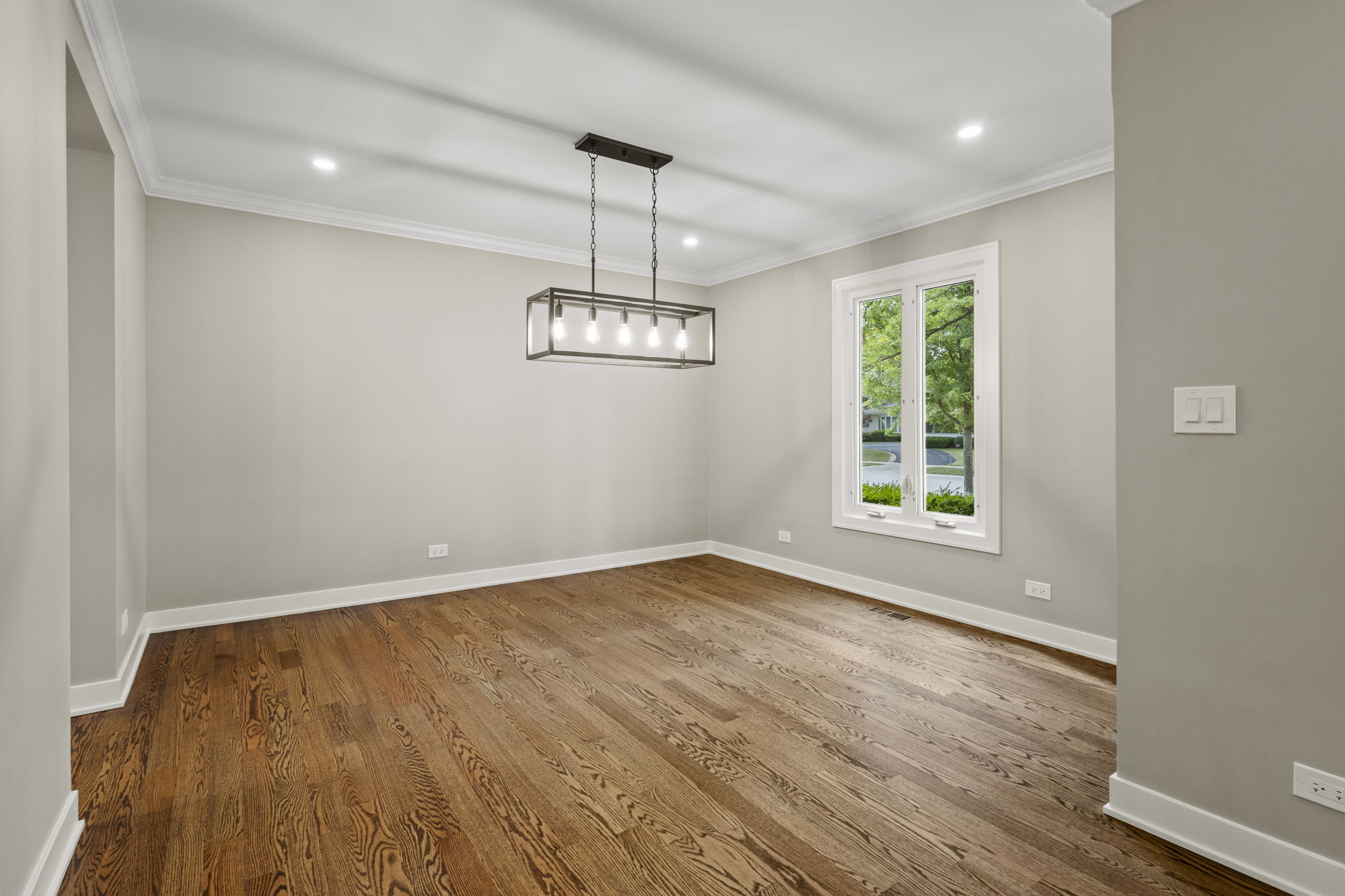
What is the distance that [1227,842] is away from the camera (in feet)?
6.04

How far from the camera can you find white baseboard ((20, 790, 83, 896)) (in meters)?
1.64

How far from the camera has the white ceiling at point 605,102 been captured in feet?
7.68

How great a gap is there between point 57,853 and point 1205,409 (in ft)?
11.7

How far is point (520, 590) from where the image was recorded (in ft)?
16.1

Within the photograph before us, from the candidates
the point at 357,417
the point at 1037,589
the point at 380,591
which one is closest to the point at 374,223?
the point at 357,417

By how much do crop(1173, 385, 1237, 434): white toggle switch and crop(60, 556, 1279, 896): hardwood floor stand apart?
1272mm

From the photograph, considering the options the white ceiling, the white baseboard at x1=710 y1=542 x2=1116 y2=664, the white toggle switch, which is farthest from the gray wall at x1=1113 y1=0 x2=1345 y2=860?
the white baseboard at x1=710 y1=542 x2=1116 y2=664

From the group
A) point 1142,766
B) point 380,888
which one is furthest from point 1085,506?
point 380,888

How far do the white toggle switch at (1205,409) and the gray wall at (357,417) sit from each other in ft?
14.2

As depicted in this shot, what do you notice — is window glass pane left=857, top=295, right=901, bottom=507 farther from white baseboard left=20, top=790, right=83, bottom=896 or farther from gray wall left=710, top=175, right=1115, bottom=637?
white baseboard left=20, top=790, right=83, bottom=896

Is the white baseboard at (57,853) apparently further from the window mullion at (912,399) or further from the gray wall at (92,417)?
the window mullion at (912,399)

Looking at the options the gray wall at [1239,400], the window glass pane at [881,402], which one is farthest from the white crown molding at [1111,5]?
the window glass pane at [881,402]

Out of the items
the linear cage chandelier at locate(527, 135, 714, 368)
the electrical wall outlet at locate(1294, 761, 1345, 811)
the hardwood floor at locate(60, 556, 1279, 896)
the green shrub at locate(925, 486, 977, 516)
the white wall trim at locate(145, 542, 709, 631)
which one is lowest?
the hardwood floor at locate(60, 556, 1279, 896)

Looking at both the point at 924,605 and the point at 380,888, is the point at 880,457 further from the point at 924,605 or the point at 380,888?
the point at 380,888
